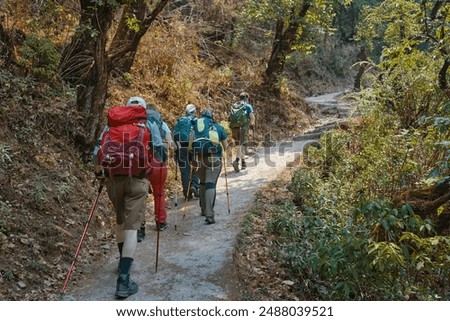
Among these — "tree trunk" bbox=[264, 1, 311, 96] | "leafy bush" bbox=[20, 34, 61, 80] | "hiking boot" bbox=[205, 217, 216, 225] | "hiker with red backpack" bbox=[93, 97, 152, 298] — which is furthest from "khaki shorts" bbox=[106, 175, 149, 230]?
"tree trunk" bbox=[264, 1, 311, 96]

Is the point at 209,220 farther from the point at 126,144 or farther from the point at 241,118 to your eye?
the point at 241,118

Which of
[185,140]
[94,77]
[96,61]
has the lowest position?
[185,140]

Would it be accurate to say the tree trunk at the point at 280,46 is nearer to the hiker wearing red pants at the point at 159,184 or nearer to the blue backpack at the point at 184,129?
the blue backpack at the point at 184,129

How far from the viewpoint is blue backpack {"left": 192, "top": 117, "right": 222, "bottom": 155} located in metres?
7.48

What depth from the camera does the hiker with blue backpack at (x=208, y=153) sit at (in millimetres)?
7492

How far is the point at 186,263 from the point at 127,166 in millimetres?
1923

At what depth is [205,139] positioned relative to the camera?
748 cm

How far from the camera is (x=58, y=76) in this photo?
368 inches

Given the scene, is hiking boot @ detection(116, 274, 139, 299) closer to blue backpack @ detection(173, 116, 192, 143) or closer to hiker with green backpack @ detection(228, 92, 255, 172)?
blue backpack @ detection(173, 116, 192, 143)

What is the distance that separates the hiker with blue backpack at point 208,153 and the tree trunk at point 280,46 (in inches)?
412

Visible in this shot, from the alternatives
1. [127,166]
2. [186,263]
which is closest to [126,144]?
[127,166]

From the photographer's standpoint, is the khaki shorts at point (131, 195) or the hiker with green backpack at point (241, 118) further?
the hiker with green backpack at point (241, 118)

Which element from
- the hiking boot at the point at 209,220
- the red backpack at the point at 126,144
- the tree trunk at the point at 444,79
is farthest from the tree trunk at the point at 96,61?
the tree trunk at the point at 444,79

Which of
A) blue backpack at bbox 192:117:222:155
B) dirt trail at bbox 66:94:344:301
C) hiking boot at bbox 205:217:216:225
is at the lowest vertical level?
dirt trail at bbox 66:94:344:301
